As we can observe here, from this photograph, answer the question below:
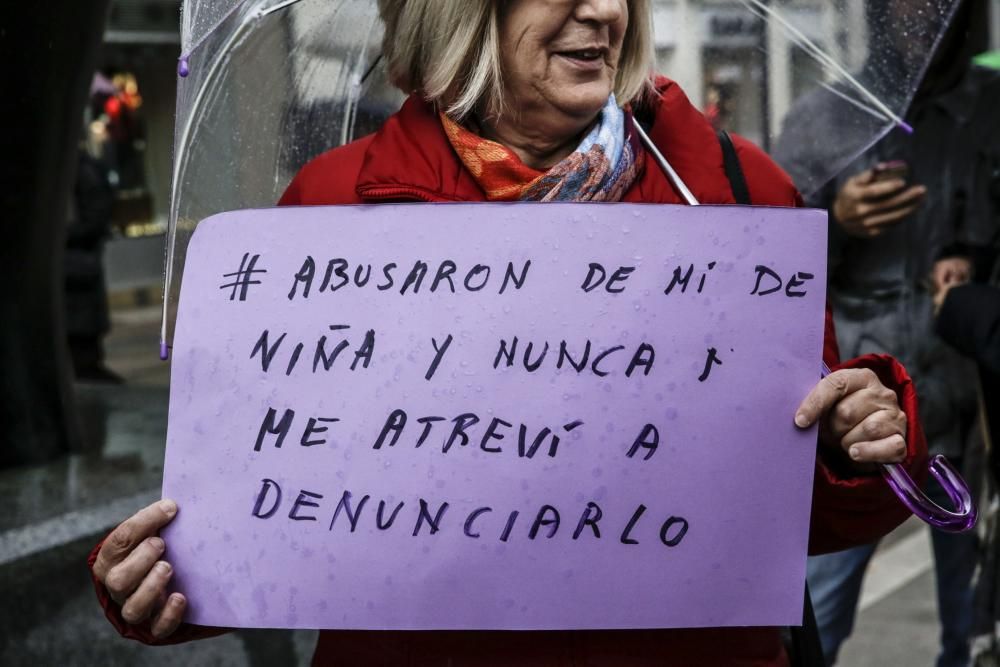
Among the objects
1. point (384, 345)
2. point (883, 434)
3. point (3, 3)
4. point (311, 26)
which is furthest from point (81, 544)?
point (883, 434)

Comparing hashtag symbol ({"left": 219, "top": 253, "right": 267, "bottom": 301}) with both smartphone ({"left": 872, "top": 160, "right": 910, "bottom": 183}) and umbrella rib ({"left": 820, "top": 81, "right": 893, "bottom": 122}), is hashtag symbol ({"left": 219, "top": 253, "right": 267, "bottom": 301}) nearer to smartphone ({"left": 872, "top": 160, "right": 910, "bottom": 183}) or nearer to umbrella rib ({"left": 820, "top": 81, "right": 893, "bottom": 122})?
umbrella rib ({"left": 820, "top": 81, "right": 893, "bottom": 122})

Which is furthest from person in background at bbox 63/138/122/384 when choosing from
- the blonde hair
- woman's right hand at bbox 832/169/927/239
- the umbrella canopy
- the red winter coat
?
the red winter coat

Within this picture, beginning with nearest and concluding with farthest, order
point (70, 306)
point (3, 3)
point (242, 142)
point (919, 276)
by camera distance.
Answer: point (242, 142) < point (919, 276) < point (3, 3) < point (70, 306)

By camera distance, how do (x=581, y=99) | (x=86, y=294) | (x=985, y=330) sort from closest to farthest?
(x=581, y=99), (x=985, y=330), (x=86, y=294)

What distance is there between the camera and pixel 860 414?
1.70 meters

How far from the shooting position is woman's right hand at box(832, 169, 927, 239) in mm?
3504

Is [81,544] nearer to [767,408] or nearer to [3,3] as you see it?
[3,3]

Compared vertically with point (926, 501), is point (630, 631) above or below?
below

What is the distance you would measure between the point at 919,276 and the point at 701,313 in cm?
227

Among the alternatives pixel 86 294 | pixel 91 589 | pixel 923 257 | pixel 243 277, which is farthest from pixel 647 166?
pixel 86 294

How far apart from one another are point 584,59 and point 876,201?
5.77 feet

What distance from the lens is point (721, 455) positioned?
1.70m

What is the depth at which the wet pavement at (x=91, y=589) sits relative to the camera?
3.62m

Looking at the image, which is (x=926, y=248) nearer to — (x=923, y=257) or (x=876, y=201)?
(x=923, y=257)
